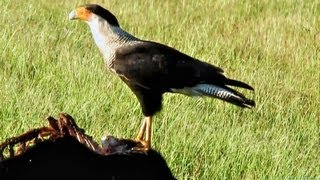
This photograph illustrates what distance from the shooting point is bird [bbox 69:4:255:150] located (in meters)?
3.33

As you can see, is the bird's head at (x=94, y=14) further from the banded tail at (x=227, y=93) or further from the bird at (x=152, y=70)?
the banded tail at (x=227, y=93)

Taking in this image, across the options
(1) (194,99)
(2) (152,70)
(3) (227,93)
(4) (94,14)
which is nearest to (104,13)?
(4) (94,14)

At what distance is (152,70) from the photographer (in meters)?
3.35

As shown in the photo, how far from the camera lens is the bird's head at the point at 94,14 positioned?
11.1 ft

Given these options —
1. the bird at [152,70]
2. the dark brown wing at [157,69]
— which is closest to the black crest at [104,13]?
the bird at [152,70]

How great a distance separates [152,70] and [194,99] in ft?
4.08

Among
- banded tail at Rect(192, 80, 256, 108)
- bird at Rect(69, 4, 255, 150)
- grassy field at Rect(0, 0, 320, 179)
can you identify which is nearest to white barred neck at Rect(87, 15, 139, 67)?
bird at Rect(69, 4, 255, 150)

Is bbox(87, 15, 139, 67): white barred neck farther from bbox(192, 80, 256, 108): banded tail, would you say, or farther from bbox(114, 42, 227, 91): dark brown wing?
bbox(192, 80, 256, 108): banded tail

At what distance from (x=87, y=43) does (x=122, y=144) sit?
12.8 ft

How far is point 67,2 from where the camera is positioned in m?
7.87

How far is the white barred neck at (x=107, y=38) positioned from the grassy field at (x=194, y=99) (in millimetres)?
647

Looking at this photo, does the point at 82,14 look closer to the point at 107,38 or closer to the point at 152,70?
the point at 107,38

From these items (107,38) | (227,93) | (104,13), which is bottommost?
(227,93)

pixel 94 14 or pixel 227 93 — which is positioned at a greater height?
pixel 94 14
